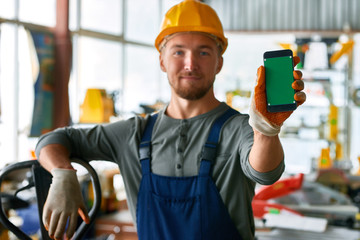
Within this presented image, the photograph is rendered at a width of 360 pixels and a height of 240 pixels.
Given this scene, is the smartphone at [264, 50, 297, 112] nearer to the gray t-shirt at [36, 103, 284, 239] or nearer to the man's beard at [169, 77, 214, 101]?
the gray t-shirt at [36, 103, 284, 239]

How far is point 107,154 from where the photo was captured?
1.83 metres

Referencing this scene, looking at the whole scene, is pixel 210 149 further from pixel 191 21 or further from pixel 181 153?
pixel 191 21

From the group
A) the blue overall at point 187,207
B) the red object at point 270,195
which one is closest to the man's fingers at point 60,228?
the blue overall at point 187,207

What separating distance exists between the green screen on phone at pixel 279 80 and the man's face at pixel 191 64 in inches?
20.0

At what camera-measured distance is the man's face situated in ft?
5.38

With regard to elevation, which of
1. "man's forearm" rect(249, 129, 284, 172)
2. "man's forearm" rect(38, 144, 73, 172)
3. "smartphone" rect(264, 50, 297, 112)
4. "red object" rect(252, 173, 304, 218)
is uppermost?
"smartphone" rect(264, 50, 297, 112)

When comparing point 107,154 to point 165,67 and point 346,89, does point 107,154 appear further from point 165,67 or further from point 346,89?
point 346,89

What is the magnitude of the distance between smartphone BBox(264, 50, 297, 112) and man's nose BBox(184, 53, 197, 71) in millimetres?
490

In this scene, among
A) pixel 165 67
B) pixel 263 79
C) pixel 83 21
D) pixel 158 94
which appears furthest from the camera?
pixel 158 94

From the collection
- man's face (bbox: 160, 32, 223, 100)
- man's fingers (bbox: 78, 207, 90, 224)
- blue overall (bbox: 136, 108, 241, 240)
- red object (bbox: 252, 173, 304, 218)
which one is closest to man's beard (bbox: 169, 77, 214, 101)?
man's face (bbox: 160, 32, 223, 100)

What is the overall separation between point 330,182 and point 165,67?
2866 mm

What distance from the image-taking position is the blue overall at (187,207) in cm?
155

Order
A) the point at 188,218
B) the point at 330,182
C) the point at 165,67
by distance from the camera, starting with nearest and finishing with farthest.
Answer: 1. the point at 188,218
2. the point at 165,67
3. the point at 330,182

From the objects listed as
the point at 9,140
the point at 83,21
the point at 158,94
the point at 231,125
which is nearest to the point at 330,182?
the point at 231,125
